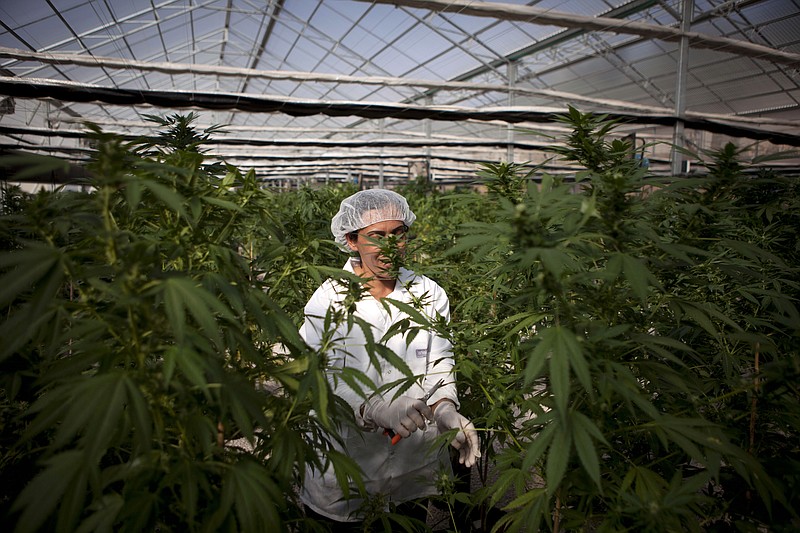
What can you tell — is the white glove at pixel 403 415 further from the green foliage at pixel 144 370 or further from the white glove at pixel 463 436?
the green foliage at pixel 144 370

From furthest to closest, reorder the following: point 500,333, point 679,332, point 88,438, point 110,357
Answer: point 500,333 → point 679,332 → point 110,357 → point 88,438

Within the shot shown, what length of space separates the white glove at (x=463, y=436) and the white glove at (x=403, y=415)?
9cm

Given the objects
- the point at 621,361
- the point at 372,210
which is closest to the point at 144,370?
the point at 621,361

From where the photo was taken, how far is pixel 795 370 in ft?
2.51

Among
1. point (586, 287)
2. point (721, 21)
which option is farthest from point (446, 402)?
point (721, 21)

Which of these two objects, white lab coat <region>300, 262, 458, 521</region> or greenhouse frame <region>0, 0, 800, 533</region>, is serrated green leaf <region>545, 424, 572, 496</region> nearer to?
greenhouse frame <region>0, 0, 800, 533</region>

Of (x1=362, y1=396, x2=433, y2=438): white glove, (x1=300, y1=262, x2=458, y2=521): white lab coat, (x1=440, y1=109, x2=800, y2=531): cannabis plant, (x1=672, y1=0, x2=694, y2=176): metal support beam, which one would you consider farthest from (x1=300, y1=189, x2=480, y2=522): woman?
(x1=672, y1=0, x2=694, y2=176): metal support beam

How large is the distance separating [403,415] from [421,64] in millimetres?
11803

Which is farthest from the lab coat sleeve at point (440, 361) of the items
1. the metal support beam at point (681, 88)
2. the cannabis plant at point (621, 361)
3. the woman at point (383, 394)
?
the metal support beam at point (681, 88)

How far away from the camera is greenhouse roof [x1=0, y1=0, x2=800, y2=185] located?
171 inches

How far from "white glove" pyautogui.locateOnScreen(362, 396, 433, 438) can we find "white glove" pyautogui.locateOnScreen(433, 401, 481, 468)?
88 millimetres

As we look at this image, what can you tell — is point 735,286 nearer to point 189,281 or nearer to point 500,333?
point 500,333

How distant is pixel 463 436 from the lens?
128 centimetres

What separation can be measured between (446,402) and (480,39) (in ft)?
32.5
